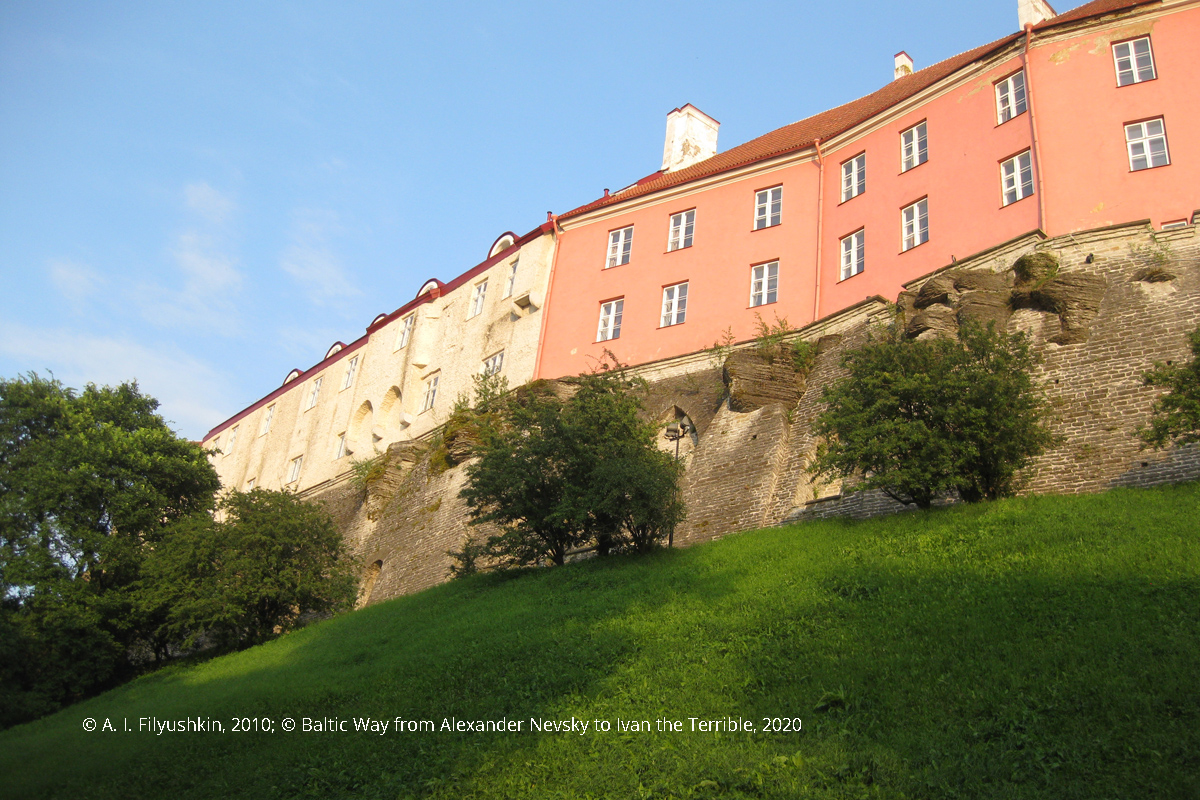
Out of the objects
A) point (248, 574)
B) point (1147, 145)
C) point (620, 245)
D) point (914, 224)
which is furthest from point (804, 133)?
point (248, 574)

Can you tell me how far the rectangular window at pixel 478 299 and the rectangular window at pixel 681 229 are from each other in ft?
27.3

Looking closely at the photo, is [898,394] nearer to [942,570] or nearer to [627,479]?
[942,570]

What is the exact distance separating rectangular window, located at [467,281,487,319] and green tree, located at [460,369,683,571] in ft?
45.4

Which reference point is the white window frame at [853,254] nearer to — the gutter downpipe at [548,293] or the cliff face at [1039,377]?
the cliff face at [1039,377]

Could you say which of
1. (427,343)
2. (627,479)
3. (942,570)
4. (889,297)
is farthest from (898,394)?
(427,343)

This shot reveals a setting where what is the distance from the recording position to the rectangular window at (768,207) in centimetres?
2697

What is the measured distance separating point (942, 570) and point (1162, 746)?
4.99 m

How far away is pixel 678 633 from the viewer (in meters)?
13.0

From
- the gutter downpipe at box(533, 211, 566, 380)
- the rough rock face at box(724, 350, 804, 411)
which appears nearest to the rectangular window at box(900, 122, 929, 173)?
the rough rock face at box(724, 350, 804, 411)

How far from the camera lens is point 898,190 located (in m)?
24.2

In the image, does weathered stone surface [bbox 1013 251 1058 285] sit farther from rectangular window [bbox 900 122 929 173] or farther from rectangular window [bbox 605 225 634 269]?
rectangular window [bbox 605 225 634 269]

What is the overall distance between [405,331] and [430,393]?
449 cm

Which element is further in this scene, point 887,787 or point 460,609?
point 460,609

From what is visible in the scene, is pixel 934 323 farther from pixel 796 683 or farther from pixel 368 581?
pixel 368 581
